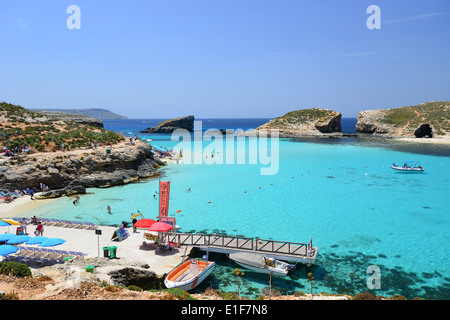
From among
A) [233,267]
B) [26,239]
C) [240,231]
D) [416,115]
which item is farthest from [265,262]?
[416,115]

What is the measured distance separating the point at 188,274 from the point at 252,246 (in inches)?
187

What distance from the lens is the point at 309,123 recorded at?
123 meters

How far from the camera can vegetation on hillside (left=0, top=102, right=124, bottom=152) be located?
39.4 meters

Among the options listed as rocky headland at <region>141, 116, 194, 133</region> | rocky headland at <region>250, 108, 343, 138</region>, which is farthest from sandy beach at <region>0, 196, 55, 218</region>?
rocky headland at <region>141, 116, 194, 133</region>

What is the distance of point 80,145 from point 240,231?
103ft

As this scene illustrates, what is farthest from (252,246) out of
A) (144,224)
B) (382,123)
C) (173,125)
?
(173,125)

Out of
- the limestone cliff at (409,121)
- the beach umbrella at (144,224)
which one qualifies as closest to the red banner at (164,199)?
the beach umbrella at (144,224)

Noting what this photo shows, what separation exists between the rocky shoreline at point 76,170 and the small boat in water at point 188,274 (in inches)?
920

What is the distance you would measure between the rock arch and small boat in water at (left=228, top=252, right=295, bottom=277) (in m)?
105

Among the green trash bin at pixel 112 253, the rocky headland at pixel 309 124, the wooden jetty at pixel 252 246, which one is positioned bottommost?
the wooden jetty at pixel 252 246

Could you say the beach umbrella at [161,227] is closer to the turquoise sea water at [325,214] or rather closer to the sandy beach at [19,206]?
the turquoise sea water at [325,214]

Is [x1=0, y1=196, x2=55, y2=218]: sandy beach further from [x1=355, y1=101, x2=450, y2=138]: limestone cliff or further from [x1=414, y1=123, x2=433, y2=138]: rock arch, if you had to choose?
[x1=414, y1=123, x2=433, y2=138]: rock arch

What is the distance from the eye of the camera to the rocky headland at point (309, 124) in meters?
117
